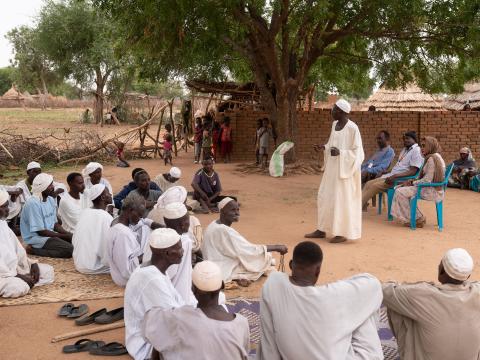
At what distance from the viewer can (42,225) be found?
20.7 feet

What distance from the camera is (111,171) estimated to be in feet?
45.6

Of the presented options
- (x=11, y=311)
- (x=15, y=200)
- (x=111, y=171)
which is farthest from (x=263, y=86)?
(x=11, y=311)

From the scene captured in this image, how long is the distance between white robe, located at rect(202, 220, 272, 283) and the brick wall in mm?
9501

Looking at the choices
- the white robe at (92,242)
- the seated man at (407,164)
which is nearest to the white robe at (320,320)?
the white robe at (92,242)

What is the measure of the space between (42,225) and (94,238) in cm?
97

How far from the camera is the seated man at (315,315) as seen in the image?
288 cm

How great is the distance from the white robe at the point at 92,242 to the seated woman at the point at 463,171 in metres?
7.94

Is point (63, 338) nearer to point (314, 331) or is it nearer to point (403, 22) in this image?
point (314, 331)

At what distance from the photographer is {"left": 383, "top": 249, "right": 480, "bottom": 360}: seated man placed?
3.14m

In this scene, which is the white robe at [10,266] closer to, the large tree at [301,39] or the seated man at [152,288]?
the seated man at [152,288]

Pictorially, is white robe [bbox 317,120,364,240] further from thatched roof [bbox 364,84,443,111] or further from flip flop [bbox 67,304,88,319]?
thatched roof [bbox 364,84,443,111]

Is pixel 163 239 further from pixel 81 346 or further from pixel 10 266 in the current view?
pixel 10 266

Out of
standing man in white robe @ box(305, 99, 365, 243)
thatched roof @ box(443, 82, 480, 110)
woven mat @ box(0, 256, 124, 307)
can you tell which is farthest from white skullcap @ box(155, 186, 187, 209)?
thatched roof @ box(443, 82, 480, 110)

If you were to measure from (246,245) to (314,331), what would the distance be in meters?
2.51
